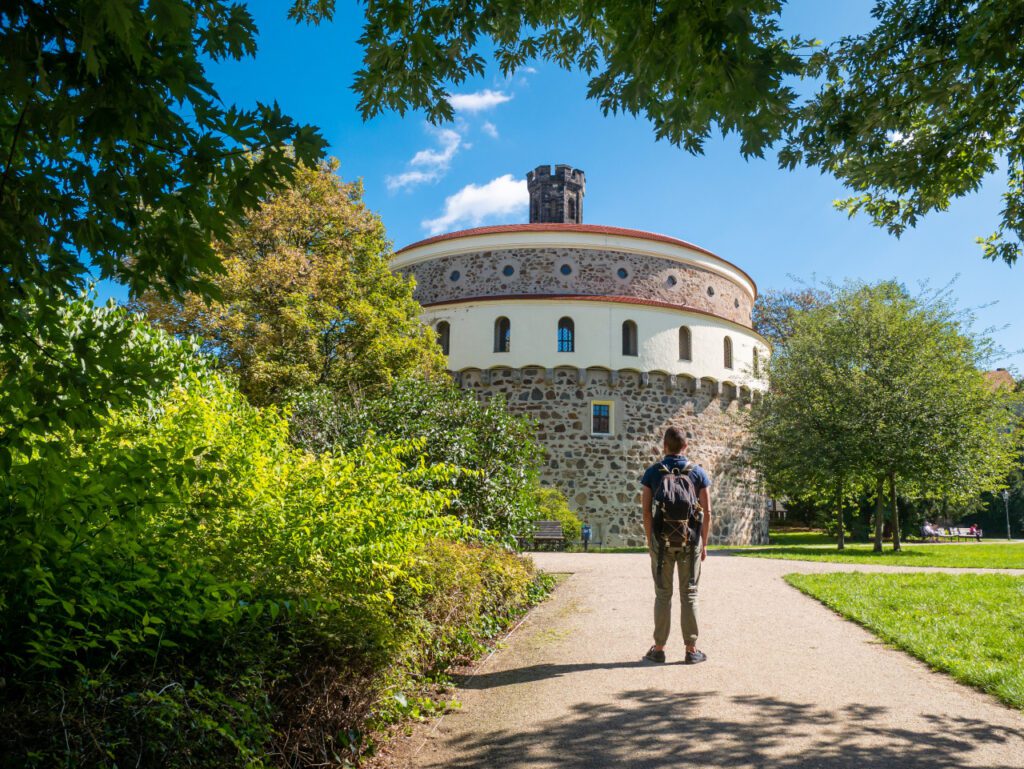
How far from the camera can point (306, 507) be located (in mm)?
4215

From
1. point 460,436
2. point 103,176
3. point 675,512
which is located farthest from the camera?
point 460,436

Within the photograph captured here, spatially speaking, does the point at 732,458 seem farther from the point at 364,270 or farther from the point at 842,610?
the point at 842,610

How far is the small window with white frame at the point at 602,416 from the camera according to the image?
24000mm

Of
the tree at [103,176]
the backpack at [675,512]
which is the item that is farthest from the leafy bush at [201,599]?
the backpack at [675,512]

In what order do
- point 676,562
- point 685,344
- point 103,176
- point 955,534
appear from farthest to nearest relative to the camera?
point 955,534
point 685,344
point 676,562
point 103,176

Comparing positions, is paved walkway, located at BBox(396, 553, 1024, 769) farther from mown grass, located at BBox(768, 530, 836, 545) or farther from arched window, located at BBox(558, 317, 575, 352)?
mown grass, located at BBox(768, 530, 836, 545)

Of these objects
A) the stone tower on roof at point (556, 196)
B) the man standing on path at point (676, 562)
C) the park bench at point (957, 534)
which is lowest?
the park bench at point (957, 534)

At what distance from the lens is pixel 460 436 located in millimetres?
9703

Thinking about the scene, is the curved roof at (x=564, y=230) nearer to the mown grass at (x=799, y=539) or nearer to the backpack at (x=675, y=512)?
the mown grass at (x=799, y=539)

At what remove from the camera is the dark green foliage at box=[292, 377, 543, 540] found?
9.41 meters

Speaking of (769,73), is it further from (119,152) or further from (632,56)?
(119,152)

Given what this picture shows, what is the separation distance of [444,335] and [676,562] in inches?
765

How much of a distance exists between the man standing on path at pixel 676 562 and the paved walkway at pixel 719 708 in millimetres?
231

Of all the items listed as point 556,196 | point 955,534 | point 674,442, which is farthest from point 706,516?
point 955,534
